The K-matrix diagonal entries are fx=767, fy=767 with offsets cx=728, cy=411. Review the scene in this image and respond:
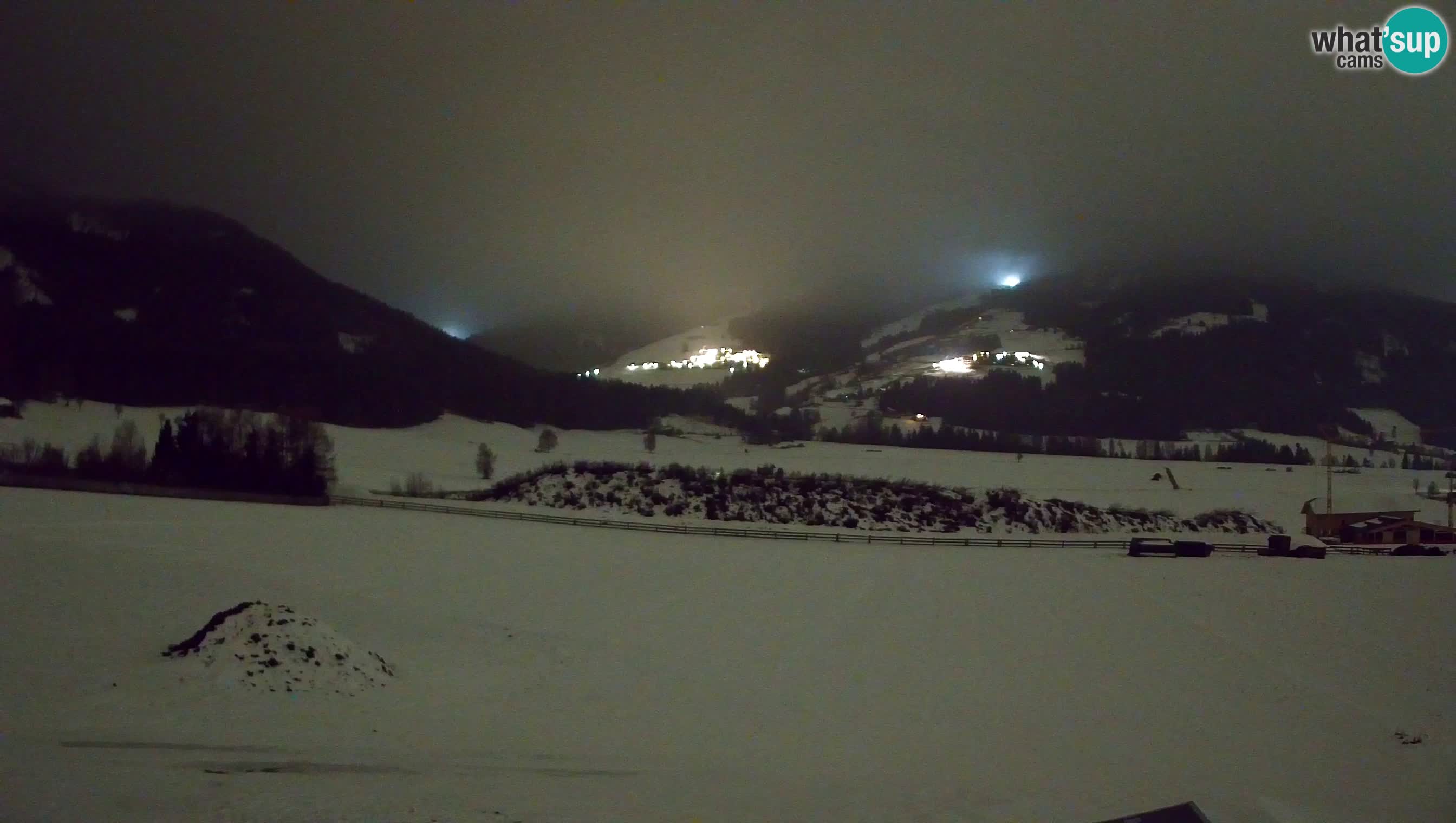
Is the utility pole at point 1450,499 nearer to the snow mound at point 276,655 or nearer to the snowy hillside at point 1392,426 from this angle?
the snowy hillside at point 1392,426

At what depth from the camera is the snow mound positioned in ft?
36.9

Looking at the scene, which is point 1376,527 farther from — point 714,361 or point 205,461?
point 714,361

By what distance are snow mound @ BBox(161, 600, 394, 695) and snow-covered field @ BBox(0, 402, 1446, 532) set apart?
123 ft

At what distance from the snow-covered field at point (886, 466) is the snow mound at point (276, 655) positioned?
37537 mm

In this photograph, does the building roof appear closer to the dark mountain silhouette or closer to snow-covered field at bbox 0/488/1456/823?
snow-covered field at bbox 0/488/1456/823

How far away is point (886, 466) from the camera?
6253 cm

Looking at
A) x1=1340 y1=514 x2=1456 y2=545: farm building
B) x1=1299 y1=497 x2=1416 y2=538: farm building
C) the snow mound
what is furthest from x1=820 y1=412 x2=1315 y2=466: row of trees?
the snow mound

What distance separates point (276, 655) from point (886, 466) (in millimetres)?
54586

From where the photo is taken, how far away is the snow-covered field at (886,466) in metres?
51.2

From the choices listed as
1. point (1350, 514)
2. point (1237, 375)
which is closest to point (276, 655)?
point (1350, 514)

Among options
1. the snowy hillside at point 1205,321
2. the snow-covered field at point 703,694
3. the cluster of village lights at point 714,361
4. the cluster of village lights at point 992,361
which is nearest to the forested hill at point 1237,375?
the snowy hillside at point 1205,321

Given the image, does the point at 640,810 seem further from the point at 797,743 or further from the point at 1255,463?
the point at 1255,463

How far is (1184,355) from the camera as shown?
468ft

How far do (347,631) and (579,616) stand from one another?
5696mm
